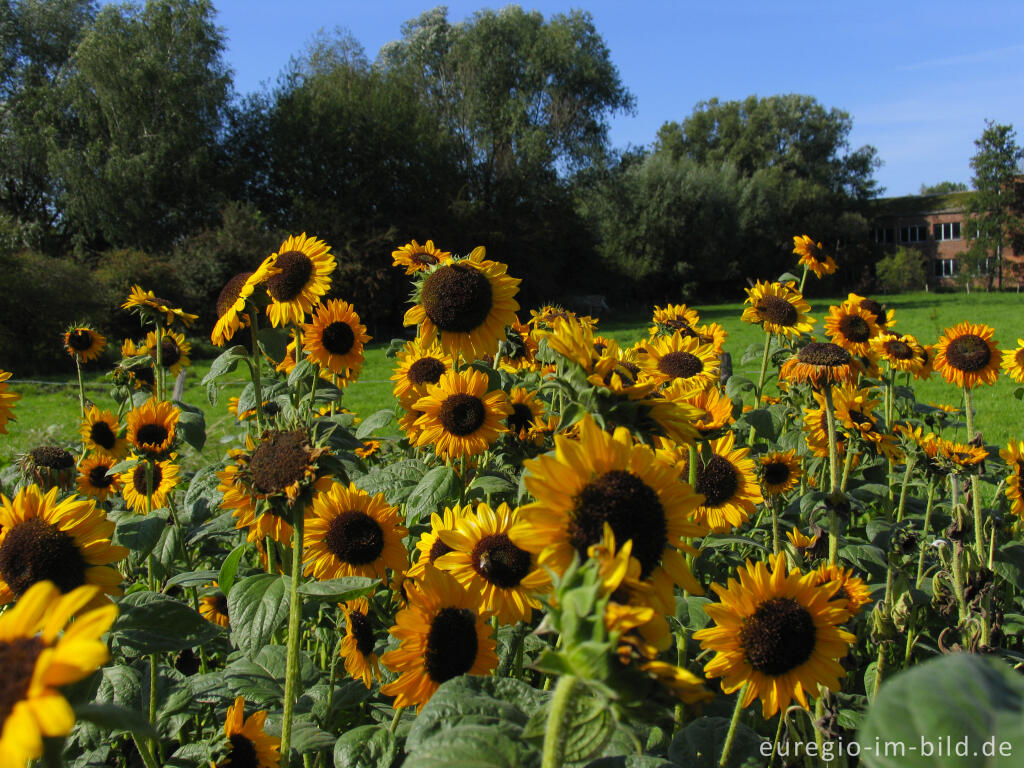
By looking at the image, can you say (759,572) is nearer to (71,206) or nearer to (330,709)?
(330,709)

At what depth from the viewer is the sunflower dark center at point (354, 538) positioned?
1.88 m

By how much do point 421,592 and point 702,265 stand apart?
38511mm

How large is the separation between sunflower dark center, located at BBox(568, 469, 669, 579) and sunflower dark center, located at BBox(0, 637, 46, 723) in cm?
65

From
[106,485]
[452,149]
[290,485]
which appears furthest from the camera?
[452,149]

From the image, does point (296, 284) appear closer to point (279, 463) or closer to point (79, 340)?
point (279, 463)

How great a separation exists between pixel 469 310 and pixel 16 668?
74.4 inches

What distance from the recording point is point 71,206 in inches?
963

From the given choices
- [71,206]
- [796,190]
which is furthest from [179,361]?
[796,190]

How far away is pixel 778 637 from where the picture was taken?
1462 millimetres

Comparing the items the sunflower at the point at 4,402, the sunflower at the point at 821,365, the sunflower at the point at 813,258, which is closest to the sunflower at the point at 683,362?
the sunflower at the point at 821,365

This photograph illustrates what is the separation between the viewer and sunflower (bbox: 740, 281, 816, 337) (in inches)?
158

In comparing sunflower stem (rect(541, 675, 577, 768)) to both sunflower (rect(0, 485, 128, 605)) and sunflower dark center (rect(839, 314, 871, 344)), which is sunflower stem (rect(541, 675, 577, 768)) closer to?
sunflower (rect(0, 485, 128, 605))

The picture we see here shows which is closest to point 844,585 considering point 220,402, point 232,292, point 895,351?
point 232,292

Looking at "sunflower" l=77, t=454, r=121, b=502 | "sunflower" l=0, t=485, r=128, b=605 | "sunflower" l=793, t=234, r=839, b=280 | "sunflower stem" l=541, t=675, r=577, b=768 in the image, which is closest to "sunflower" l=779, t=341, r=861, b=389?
"sunflower stem" l=541, t=675, r=577, b=768
